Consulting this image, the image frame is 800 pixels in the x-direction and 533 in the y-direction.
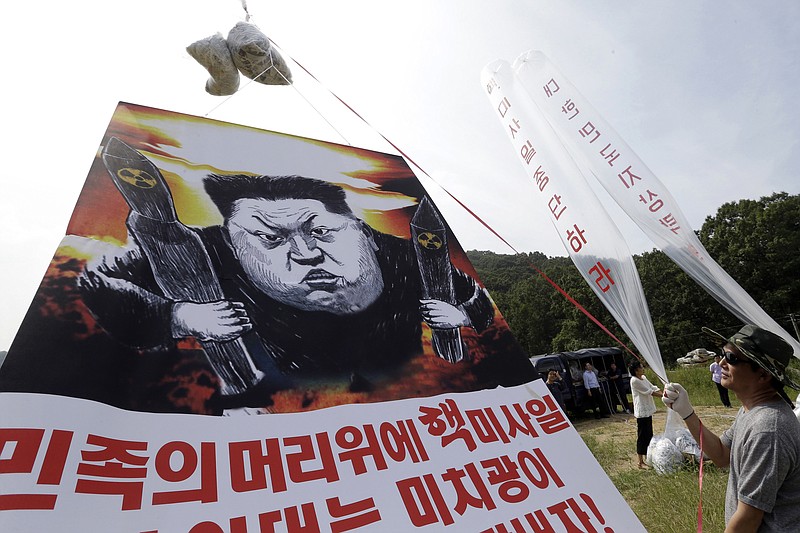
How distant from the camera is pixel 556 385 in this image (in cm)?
1020

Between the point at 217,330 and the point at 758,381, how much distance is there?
196cm

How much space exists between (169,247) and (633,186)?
4.00 meters

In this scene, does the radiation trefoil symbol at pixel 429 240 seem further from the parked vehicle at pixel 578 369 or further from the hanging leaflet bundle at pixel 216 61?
the parked vehicle at pixel 578 369

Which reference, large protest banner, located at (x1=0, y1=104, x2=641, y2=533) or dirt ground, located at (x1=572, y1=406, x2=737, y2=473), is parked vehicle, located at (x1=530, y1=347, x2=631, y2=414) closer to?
dirt ground, located at (x1=572, y1=406, x2=737, y2=473)

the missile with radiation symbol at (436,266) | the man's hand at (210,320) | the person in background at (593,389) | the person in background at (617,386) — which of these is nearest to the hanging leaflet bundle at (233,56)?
the missile with radiation symbol at (436,266)

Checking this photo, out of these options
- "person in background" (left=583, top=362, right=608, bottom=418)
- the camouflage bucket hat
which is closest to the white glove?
the camouflage bucket hat

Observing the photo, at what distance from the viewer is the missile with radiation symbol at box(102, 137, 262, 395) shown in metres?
1.62

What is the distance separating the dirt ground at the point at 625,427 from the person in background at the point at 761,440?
4.87m

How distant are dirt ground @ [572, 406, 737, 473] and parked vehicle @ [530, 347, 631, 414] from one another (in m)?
0.47

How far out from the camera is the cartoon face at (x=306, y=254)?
1960mm

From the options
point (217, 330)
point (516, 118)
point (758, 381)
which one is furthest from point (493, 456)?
point (516, 118)

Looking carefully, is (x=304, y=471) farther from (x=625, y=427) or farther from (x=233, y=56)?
(x=625, y=427)

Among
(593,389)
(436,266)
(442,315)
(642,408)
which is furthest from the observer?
(593,389)

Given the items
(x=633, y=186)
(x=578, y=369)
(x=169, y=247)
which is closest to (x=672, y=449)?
(x=633, y=186)
